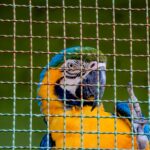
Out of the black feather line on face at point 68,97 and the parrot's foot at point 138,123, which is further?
the black feather line on face at point 68,97

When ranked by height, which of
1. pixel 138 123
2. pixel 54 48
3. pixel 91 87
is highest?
pixel 54 48

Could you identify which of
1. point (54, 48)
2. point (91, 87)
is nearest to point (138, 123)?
point (91, 87)

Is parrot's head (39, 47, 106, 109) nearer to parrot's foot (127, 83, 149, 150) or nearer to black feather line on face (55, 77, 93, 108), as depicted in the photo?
black feather line on face (55, 77, 93, 108)

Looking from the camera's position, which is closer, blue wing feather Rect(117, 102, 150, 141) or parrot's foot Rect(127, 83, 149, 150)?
parrot's foot Rect(127, 83, 149, 150)

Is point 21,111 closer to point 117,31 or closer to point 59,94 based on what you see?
point 59,94

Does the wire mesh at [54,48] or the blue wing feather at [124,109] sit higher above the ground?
the wire mesh at [54,48]

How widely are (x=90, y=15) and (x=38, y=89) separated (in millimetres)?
360

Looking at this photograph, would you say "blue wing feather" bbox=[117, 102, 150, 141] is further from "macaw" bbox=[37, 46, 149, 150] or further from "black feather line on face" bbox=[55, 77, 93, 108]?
"black feather line on face" bbox=[55, 77, 93, 108]

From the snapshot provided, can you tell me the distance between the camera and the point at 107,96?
8.02 feet

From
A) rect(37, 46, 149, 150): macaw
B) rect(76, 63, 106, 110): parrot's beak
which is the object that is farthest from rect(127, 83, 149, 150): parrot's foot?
rect(76, 63, 106, 110): parrot's beak

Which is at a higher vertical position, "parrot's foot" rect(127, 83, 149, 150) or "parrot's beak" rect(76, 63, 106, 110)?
"parrot's beak" rect(76, 63, 106, 110)

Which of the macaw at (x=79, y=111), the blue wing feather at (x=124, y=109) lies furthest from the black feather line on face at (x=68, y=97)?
the blue wing feather at (x=124, y=109)

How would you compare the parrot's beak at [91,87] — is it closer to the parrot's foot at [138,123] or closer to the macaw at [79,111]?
the macaw at [79,111]

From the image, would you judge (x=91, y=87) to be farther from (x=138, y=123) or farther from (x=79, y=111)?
(x=138, y=123)
